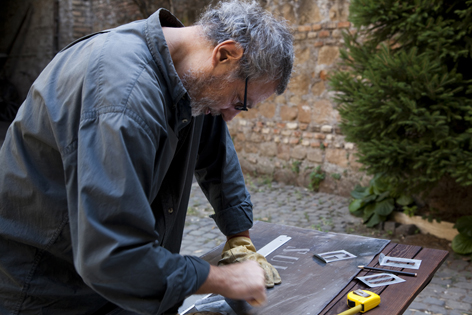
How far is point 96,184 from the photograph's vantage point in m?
1.04

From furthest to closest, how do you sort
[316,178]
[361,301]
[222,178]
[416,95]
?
1. [316,178]
2. [416,95]
3. [222,178]
4. [361,301]

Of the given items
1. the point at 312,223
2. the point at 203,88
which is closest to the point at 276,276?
the point at 203,88

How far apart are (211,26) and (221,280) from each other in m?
0.81

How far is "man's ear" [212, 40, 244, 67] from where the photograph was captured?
1.38 metres

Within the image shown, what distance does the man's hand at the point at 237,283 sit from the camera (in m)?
1.27

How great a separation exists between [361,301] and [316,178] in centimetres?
449

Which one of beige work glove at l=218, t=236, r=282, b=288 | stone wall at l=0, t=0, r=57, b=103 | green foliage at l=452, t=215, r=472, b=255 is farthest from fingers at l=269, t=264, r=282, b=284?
stone wall at l=0, t=0, r=57, b=103

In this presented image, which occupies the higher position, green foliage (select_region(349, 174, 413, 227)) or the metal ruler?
the metal ruler

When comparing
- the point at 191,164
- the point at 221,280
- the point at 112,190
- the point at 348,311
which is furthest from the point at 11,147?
the point at 348,311

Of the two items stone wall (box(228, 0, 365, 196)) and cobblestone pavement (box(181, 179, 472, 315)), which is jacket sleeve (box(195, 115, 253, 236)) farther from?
stone wall (box(228, 0, 365, 196))

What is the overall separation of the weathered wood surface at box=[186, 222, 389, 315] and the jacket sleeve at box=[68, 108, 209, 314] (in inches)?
20.8

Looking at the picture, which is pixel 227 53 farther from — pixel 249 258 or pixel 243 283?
pixel 249 258

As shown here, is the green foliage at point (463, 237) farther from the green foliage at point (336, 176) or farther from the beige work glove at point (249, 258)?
the beige work glove at point (249, 258)

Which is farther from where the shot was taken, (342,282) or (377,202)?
(377,202)
